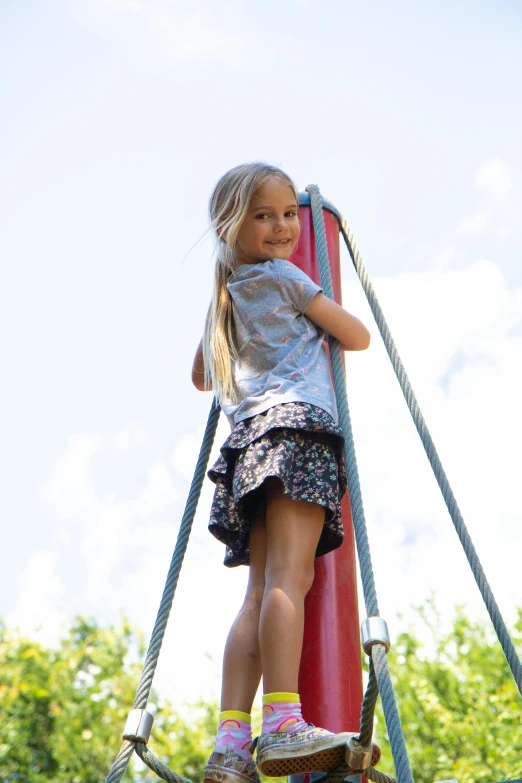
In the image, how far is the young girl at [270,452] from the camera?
4.98ft

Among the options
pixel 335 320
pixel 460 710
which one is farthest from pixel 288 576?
pixel 460 710

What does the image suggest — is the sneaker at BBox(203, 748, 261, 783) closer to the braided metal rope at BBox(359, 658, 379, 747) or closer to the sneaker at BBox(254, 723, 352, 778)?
the sneaker at BBox(254, 723, 352, 778)

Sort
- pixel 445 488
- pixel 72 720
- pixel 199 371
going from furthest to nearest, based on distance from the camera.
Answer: pixel 72 720 → pixel 199 371 → pixel 445 488

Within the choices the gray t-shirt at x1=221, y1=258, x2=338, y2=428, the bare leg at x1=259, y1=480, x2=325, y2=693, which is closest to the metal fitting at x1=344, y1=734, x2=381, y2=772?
the bare leg at x1=259, y1=480, x2=325, y2=693

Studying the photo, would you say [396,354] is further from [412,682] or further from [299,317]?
[412,682]

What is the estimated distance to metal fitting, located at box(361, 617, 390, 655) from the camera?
1.43 meters

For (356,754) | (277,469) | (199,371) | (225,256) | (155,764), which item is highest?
(225,256)

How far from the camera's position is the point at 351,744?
141 cm

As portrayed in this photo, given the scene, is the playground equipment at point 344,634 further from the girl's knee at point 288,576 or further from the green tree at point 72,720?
the green tree at point 72,720

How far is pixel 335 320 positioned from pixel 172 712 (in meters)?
7.60

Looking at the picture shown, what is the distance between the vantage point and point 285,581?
5.22ft

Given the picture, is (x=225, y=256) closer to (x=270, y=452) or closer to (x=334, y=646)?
(x=270, y=452)

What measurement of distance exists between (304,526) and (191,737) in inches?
289

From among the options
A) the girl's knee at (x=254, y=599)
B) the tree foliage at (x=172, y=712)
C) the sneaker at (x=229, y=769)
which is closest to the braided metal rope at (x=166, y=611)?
the sneaker at (x=229, y=769)
